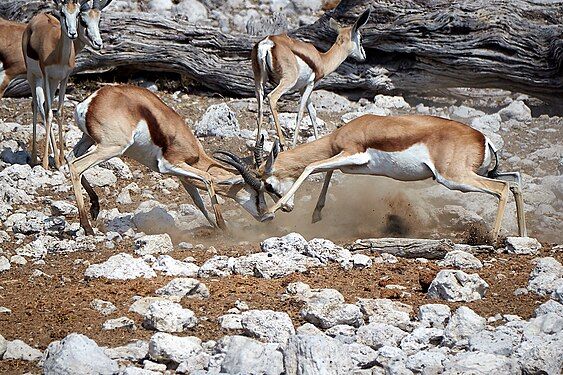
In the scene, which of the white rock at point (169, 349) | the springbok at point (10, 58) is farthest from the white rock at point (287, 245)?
the springbok at point (10, 58)

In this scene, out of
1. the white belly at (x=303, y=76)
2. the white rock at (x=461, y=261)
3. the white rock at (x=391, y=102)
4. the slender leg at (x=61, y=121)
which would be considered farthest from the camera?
the white rock at (x=391, y=102)

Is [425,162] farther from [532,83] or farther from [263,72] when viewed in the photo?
[532,83]

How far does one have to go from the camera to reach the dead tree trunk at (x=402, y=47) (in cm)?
1326

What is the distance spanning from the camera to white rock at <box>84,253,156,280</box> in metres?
7.18

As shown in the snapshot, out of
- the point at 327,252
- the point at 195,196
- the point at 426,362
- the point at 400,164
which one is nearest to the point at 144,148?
the point at 195,196

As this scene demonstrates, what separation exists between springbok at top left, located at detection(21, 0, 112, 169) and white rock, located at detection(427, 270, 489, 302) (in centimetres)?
590

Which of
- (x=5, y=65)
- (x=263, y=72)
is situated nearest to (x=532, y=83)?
(x=263, y=72)

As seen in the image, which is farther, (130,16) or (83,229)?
(130,16)

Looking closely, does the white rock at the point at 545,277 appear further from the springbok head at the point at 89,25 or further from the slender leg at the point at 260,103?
the springbok head at the point at 89,25

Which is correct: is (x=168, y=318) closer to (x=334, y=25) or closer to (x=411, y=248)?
(x=411, y=248)

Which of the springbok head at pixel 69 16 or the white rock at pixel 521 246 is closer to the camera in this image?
the white rock at pixel 521 246

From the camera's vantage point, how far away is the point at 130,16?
14.2 meters

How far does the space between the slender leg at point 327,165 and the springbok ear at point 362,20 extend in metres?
5.11

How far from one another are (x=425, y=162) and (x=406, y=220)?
0.91m
